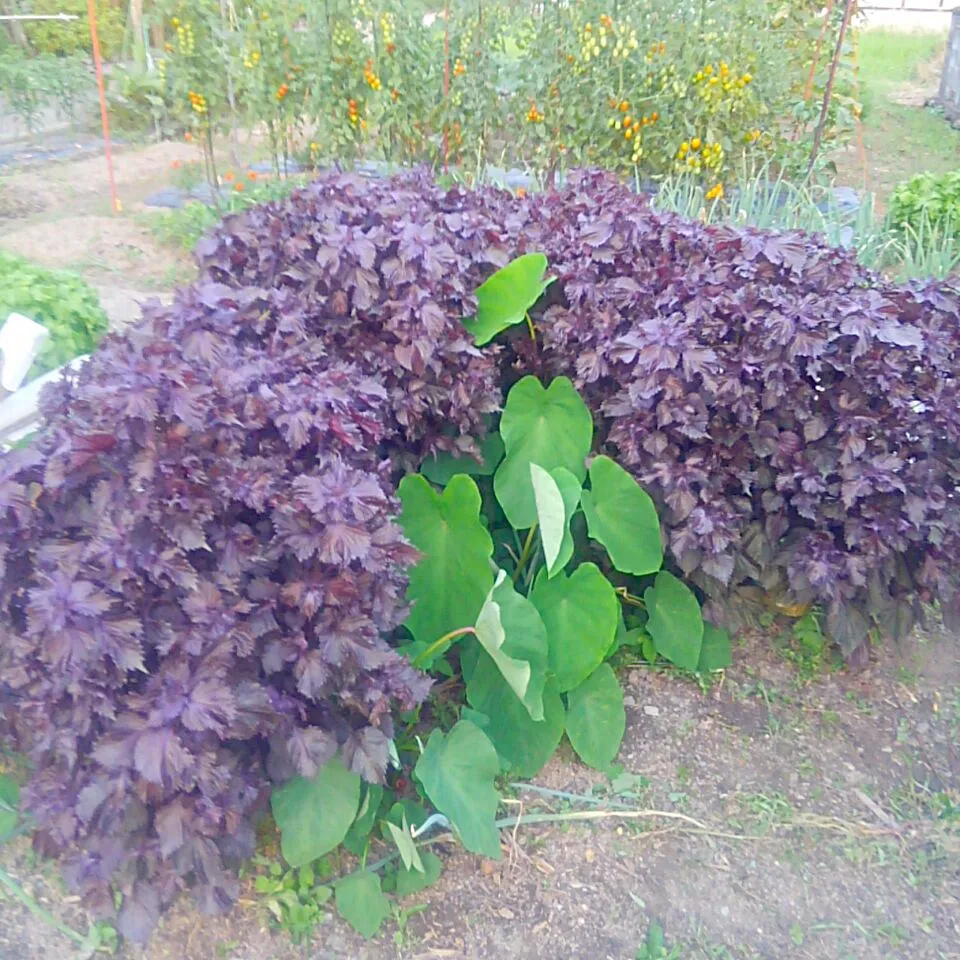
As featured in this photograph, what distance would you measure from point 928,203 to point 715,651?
10.1 feet

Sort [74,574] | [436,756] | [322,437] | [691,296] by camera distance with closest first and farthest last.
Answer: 1. [74,574]
2. [322,437]
3. [436,756]
4. [691,296]

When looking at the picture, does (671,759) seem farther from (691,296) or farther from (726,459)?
(691,296)

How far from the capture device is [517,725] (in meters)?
2.00

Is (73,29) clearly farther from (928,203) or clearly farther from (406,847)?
(406,847)

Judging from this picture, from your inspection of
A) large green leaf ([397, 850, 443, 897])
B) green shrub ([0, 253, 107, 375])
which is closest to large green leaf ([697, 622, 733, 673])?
large green leaf ([397, 850, 443, 897])

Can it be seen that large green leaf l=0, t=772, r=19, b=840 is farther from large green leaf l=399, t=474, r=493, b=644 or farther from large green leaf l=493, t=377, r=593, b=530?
large green leaf l=493, t=377, r=593, b=530

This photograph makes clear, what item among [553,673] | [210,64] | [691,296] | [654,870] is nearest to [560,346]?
[691,296]

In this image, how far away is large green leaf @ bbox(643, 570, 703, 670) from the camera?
86.6 inches

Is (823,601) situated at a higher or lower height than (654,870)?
higher

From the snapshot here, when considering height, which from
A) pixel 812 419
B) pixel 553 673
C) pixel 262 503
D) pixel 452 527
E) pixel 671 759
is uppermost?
pixel 262 503

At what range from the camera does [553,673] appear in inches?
79.3

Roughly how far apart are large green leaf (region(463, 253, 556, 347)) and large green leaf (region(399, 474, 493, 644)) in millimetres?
406

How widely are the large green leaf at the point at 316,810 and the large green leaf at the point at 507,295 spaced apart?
3.41 feet

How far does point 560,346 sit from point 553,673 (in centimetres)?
78
